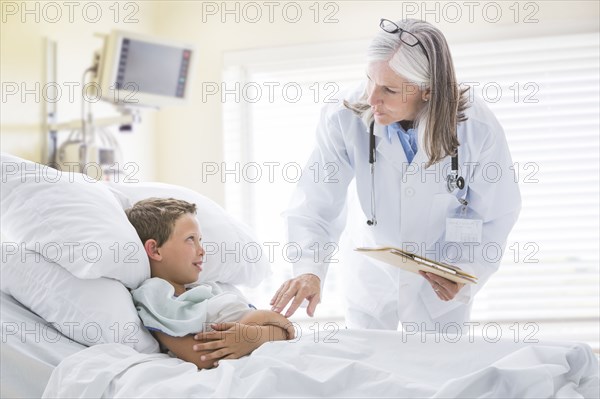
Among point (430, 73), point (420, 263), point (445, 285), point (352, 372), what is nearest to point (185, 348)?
point (352, 372)

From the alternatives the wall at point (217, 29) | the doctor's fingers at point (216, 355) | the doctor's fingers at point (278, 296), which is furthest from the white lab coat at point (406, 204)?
the wall at point (217, 29)

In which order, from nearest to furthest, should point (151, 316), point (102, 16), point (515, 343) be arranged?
point (515, 343)
point (151, 316)
point (102, 16)

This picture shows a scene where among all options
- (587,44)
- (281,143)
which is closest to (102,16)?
(281,143)

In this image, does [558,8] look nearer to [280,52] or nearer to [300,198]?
[280,52]

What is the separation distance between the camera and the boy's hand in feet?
5.24

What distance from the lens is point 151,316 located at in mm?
1688

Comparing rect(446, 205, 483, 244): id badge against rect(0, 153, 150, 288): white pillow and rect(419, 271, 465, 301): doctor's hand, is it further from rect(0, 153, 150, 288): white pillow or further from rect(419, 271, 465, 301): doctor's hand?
rect(0, 153, 150, 288): white pillow

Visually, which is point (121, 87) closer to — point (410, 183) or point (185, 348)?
point (410, 183)

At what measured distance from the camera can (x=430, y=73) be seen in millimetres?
1906

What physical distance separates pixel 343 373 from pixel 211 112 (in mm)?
2475

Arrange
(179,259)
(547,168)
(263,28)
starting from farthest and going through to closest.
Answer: (263,28) < (547,168) < (179,259)

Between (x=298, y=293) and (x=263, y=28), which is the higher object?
(x=263, y=28)

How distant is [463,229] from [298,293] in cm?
51

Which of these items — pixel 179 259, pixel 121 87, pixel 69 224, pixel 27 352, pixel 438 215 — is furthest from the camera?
pixel 121 87
